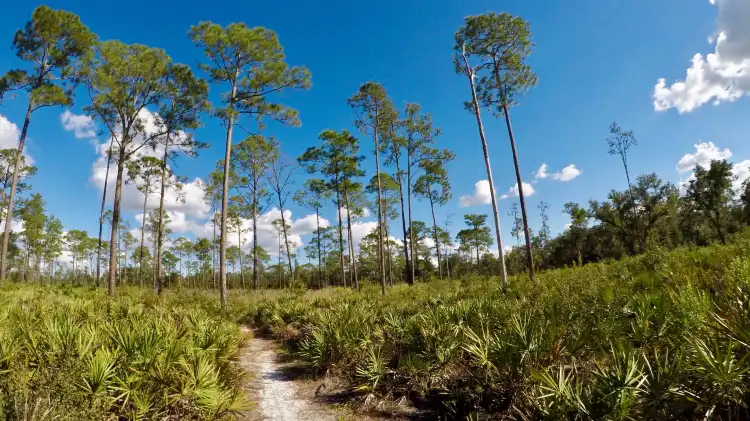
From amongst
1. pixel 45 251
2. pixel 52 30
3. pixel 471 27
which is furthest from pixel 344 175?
pixel 45 251

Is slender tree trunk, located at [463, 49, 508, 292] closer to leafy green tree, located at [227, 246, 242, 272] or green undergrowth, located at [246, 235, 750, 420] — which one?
green undergrowth, located at [246, 235, 750, 420]

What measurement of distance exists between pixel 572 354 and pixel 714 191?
156ft

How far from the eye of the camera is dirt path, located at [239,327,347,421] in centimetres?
585

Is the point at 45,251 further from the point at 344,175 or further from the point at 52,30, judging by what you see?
the point at 344,175

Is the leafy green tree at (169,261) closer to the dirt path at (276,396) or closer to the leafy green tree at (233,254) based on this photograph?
the leafy green tree at (233,254)

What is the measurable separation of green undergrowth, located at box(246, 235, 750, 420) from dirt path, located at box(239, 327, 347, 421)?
764 millimetres

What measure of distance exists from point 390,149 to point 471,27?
11.1 meters

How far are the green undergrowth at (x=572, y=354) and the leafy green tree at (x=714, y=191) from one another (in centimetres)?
3807

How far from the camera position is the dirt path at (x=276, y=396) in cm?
585

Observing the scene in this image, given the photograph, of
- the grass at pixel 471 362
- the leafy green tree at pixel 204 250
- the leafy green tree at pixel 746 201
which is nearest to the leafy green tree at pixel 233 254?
the leafy green tree at pixel 204 250

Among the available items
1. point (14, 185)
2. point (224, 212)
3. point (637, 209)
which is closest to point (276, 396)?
point (224, 212)

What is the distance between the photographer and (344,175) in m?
28.8

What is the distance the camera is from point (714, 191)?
36.8m

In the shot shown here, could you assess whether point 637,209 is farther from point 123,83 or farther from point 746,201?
point 123,83
